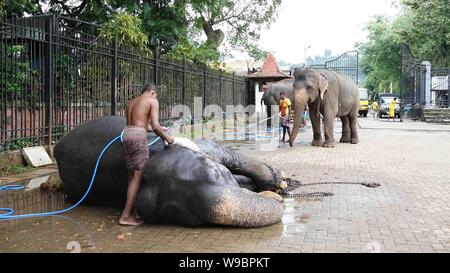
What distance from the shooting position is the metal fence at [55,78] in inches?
336

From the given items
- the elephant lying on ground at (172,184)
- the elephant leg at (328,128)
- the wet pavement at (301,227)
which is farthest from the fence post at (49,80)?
the elephant leg at (328,128)

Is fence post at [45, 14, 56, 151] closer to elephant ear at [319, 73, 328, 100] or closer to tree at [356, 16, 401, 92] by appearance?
elephant ear at [319, 73, 328, 100]

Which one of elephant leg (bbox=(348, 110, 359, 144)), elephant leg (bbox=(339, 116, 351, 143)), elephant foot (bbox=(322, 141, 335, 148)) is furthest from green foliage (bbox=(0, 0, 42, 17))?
elephant leg (bbox=(348, 110, 359, 144))

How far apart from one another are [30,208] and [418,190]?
552cm

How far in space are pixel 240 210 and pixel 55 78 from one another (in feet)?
21.0

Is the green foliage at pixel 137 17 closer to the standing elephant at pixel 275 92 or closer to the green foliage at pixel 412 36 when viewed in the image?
the standing elephant at pixel 275 92

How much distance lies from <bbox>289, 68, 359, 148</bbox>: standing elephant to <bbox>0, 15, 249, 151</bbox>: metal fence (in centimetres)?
454

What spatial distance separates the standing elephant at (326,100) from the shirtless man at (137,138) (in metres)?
7.98

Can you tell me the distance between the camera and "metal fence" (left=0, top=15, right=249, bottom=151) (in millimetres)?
8531

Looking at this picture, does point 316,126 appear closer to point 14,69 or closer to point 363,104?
point 14,69

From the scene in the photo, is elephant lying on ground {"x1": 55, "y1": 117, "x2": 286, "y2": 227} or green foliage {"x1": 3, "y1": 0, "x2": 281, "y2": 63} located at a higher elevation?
green foliage {"x1": 3, "y1": 0, "x2": 281, "y2": 63}

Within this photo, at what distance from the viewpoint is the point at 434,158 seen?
1116 cm

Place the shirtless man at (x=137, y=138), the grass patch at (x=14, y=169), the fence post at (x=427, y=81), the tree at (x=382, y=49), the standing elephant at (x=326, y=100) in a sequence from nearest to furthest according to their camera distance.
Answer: the shirtless man at (x=137, y=138) < the grass patch at (x=14, y=169) < the standing elephant at (x=326, y=100) < the fence post at (x=427, y=81) < the tree at (x=382, y=49)

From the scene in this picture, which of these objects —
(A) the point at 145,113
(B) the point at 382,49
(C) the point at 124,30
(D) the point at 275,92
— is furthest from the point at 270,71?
(A) the point at 145,113
